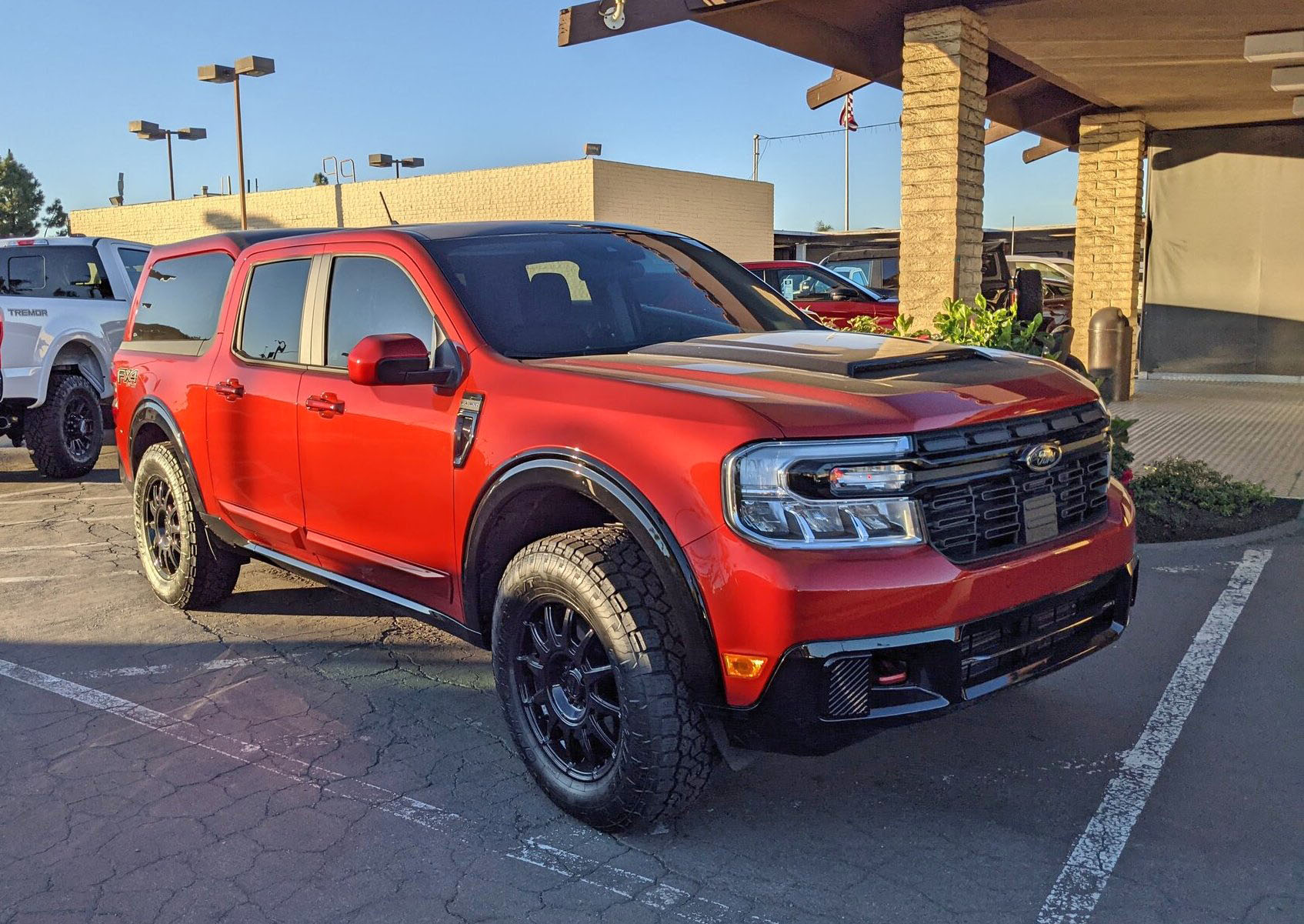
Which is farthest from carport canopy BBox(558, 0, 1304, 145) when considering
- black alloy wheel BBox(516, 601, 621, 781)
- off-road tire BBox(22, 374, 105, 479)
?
black alloy wheel BBox(516, 601, 621, 781)

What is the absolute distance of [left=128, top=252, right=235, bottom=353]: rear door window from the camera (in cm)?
545

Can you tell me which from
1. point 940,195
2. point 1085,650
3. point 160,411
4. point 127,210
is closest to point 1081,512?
point 1085,650

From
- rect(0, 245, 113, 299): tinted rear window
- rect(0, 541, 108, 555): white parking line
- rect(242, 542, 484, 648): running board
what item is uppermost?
rect(0, 245, 113, 299): tinted rear window

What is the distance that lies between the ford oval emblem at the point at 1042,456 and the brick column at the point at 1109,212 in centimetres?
1207

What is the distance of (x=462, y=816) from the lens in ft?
11.7

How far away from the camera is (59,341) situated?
1001 centimetres

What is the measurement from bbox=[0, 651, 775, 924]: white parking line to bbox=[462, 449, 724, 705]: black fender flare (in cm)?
53

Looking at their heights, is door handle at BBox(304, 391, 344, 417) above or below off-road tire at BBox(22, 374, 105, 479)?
above

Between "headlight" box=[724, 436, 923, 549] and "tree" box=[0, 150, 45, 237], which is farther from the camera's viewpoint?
"tree" box=[0, 150, 45, 237]

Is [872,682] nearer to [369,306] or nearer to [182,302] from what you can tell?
[369,306]

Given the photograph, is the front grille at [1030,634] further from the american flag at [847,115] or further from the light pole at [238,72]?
the american flag at [847,115]

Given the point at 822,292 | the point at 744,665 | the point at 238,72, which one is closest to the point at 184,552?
the point at 744,665

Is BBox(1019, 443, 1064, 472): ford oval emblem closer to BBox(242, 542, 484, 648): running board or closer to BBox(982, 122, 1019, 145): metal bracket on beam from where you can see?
BBox(242, 542, 484, 648): running board

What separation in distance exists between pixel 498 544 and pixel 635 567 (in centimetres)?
71
